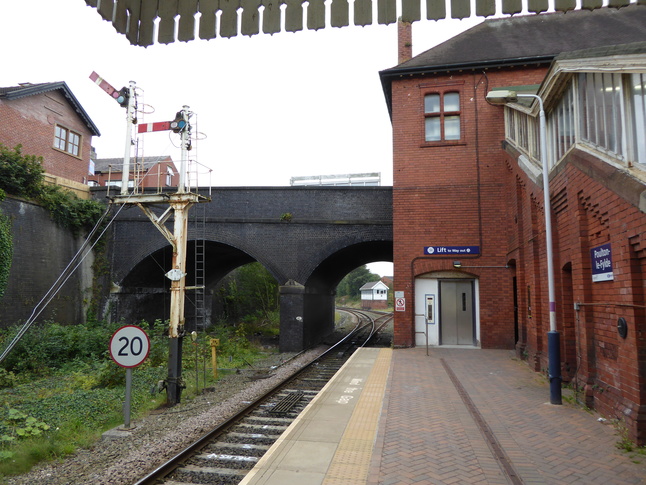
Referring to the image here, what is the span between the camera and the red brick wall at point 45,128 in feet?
80.1

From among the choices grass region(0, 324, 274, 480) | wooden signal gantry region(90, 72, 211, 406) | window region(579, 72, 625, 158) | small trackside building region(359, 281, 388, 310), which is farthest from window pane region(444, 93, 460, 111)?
small trackside building region(359, 281, 388, 310)

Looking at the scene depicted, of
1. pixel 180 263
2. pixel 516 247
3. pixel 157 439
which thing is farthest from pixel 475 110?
pixel 157 439

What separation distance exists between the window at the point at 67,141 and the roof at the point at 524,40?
20.5 metres

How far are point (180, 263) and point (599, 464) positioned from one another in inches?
355

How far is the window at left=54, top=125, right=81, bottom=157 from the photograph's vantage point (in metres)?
27.6

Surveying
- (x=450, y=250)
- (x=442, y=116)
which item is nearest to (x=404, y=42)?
(x=442, y=116)

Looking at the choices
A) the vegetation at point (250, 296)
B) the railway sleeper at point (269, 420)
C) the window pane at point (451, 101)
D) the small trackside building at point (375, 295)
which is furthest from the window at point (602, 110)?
the small trackside building at point (375, 295)

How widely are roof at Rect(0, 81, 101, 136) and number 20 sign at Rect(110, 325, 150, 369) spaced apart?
22444 millimetres

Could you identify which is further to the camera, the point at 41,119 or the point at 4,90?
the point at 41,119

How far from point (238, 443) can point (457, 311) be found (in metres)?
10.8

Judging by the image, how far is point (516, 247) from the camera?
13.8 meters

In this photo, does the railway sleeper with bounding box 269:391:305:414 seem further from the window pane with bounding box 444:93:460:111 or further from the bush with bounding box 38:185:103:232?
the bush with bounding box 38:185:103:232

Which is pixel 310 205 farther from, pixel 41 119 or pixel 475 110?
pixel 41 119

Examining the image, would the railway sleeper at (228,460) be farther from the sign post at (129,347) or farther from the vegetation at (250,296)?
the vegetation at (250,296)
